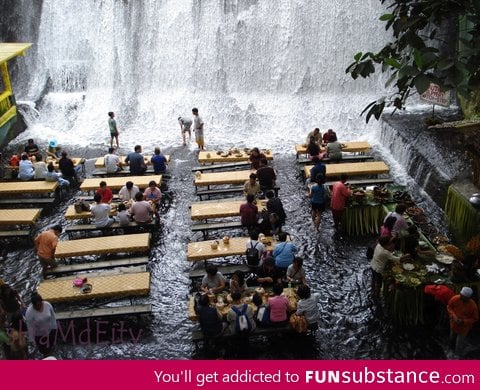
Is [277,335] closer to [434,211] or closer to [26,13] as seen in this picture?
[434,211]

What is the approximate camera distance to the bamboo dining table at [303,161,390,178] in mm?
15062

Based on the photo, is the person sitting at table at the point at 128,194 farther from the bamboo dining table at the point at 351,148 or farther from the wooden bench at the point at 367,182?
the bamboo dining table at the point at 351,148

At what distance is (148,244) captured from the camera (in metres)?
12.1

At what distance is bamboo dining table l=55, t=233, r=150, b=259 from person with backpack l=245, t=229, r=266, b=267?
2.53 m

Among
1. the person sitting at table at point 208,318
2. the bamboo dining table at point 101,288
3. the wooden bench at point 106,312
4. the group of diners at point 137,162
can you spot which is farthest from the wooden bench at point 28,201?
the person sitting at table at point 208,318

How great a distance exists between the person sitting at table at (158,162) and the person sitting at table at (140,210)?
324 cm

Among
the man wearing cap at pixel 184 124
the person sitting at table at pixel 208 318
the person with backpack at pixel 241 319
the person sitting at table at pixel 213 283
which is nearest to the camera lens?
the person sitting at table at pixel 208 318

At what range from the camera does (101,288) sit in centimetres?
1041

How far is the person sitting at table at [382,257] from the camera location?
395 inches

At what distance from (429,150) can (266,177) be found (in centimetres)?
514

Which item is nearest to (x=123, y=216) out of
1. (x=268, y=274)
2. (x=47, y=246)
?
(x=47, y=246)

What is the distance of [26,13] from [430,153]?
736 inches

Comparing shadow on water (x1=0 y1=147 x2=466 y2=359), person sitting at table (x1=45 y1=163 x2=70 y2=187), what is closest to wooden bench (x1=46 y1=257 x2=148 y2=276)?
shadow on water (x1=0 y1=147 x2=466 y2=359)

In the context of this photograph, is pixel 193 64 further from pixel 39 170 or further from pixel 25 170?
pixel 25 170
